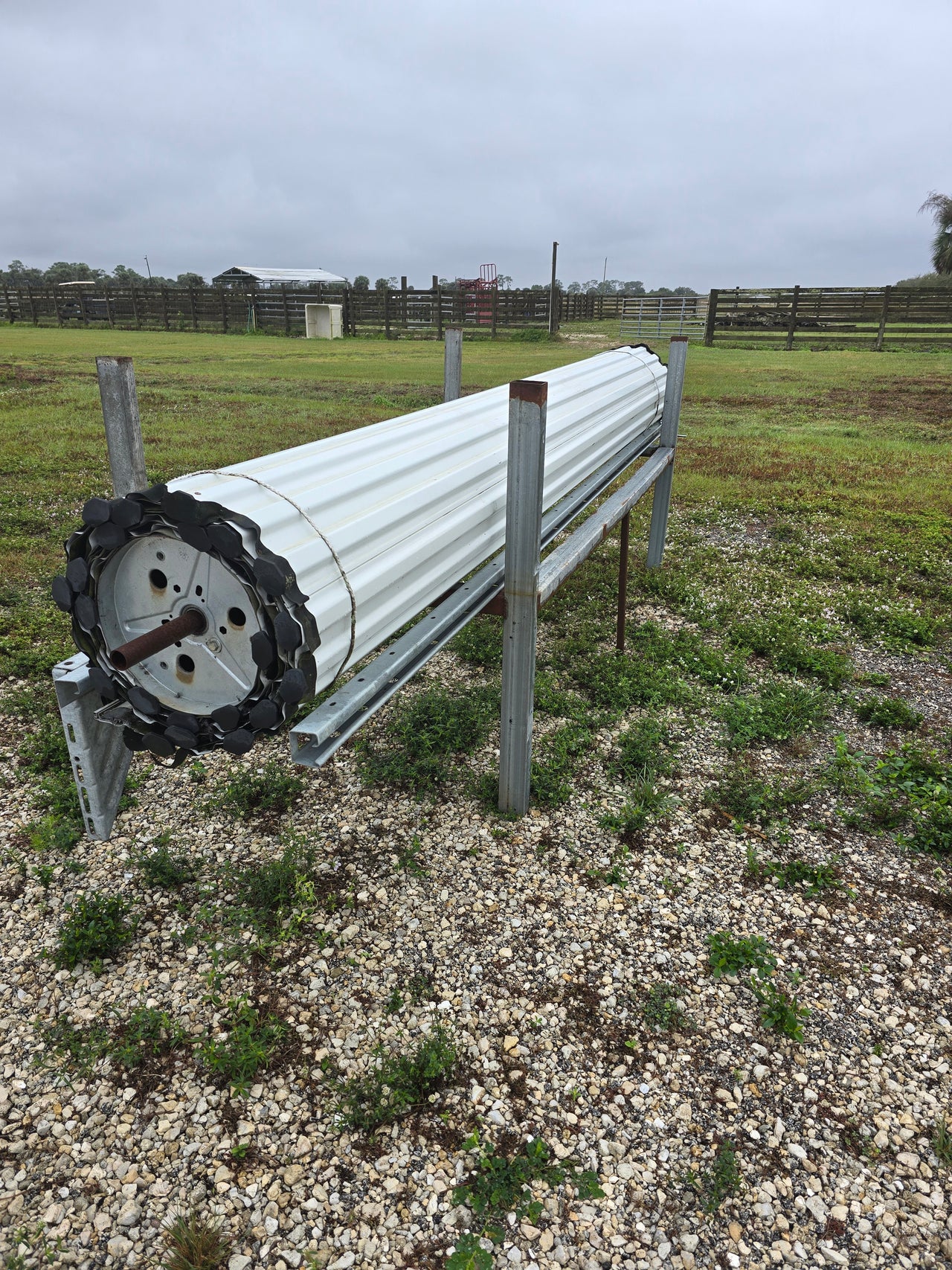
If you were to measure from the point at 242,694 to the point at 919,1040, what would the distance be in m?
2.38

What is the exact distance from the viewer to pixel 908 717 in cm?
424

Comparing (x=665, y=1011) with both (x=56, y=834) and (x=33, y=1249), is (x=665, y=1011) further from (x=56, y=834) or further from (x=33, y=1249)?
(x=56, y=834)

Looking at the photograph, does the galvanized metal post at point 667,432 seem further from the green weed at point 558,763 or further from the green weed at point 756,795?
the green weed at point 756,795

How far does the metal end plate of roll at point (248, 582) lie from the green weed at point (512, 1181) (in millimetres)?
1289

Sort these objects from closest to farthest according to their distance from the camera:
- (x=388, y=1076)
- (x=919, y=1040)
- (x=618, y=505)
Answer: (x=388, y=1076)
(x=919, y=1040)
(x=618, y=505)

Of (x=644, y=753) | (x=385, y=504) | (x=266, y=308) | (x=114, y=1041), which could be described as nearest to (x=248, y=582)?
(x=385, y=504)

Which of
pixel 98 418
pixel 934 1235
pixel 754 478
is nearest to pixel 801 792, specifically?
pixel 934 1235

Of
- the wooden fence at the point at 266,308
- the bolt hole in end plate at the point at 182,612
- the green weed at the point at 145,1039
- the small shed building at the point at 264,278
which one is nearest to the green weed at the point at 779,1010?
the green weed at the point at 145,1039

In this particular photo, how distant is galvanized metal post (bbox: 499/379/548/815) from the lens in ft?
8.83

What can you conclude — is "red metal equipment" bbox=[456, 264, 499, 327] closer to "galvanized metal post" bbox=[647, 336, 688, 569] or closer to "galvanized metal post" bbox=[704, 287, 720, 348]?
"galvanized metal post" bbox=[704, 287, 720, 348]

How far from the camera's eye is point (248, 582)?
73.9 inches

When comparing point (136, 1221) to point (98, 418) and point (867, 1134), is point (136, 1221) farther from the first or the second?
→ point (98, 418)

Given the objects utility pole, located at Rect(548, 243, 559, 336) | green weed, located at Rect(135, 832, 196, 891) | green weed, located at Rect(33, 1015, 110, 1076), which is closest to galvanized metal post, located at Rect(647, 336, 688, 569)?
green weed, located at Rect(135, 832, 196, 891)

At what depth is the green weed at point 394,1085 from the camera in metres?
2.17
